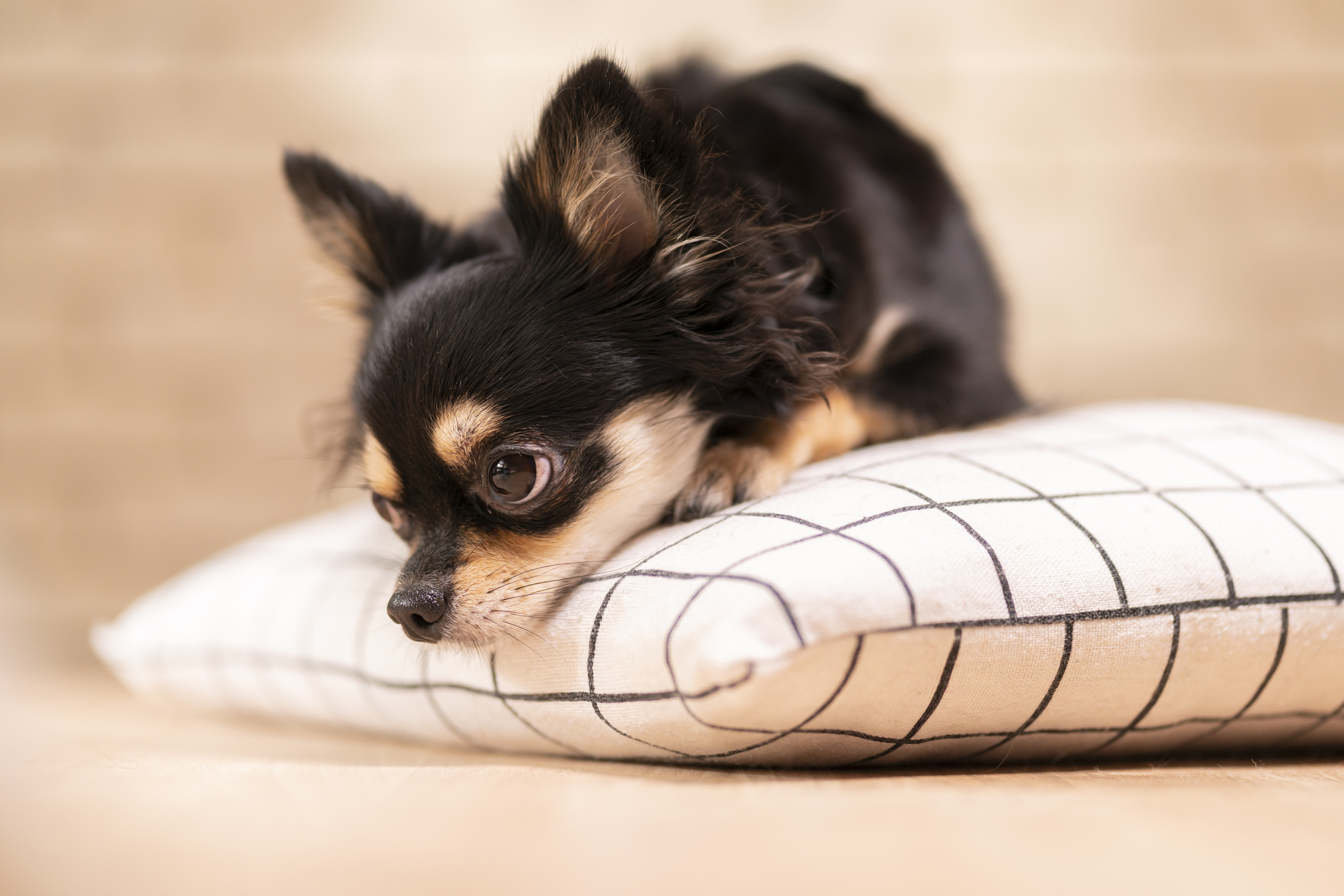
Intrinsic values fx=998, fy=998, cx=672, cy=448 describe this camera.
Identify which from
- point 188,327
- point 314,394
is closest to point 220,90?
point 188,327

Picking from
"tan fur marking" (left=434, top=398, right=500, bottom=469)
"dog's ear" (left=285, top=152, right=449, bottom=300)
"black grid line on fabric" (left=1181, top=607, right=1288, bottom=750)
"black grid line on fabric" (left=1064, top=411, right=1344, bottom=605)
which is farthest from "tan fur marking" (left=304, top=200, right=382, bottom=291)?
"black grid line on fabric" (left=1181, top=607, right=1288, bottom=750)

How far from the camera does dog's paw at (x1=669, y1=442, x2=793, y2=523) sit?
56.7 inches

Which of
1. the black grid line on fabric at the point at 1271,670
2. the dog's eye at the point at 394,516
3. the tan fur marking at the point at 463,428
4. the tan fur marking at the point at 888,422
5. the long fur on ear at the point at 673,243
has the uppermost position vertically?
the long fur on ear at the point at 673,243

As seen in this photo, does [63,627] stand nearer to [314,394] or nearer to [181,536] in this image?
[181,536]

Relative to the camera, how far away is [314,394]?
3.58m

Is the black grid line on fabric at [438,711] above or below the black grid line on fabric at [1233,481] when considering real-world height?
below

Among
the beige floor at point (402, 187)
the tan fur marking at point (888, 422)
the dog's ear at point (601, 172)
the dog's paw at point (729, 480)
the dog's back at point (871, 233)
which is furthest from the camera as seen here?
the beige floor at point (402, 187)

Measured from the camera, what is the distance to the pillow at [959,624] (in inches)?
42.1

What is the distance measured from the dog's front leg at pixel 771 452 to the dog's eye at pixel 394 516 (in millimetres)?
420

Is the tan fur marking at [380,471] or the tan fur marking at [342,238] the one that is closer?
the tan fur marking at [380,471]

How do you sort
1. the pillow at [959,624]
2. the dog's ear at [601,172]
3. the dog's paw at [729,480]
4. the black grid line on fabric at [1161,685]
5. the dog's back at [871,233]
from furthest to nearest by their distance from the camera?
1. the dog's back at [871,233]
2. the dog's paw at [729,480]
3. the dog's ear at [601,172]
4. the black grid line on fabric at [1161,685]
5. the pillow at [959,624]

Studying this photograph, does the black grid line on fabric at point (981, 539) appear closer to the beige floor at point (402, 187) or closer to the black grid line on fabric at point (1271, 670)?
the black grid line on fabric at point (1271, 670)

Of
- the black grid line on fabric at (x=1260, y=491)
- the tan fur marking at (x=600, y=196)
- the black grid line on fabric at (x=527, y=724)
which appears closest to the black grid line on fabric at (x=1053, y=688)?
the black grid line on fabric at (x=1260, y=491)

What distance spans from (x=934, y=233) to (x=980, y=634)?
1256 mm
